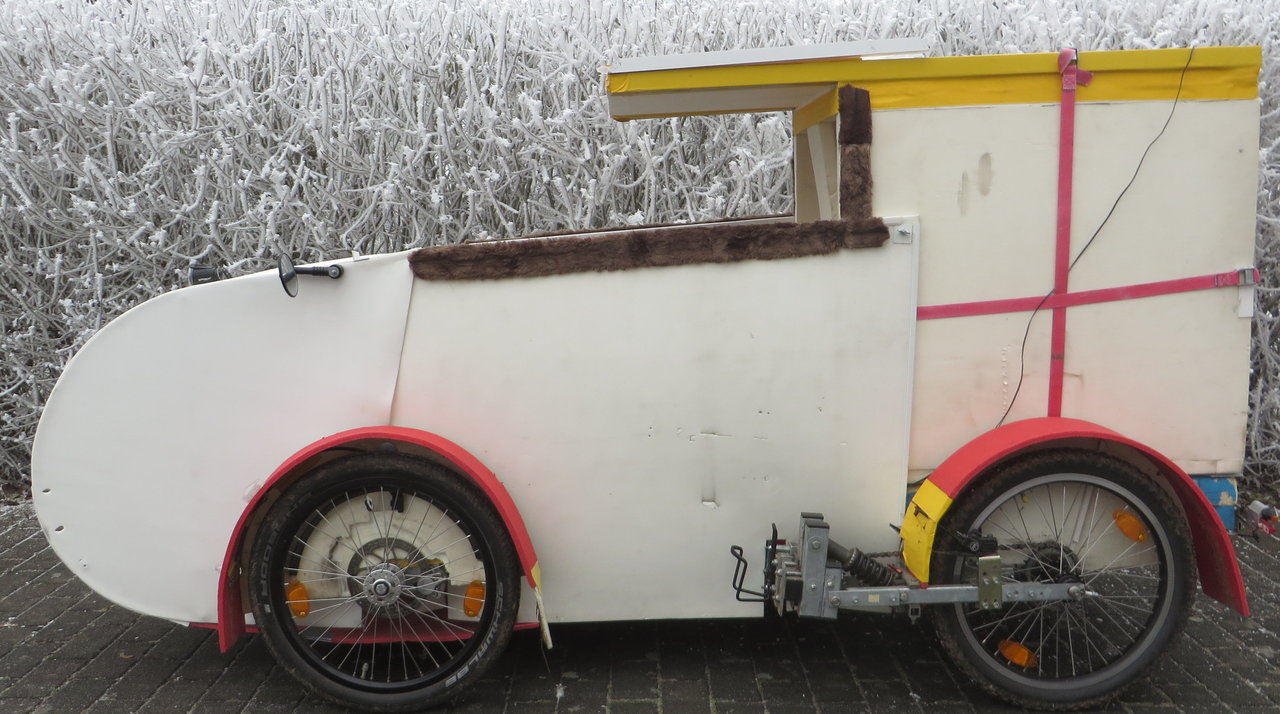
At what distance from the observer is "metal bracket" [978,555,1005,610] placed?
2.68m

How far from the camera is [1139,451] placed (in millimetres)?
2771

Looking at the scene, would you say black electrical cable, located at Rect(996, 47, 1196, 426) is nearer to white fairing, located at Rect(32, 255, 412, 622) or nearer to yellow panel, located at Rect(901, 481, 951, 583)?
yellow panel, located at Rect(901, 481, 951, 583)

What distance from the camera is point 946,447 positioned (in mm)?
2883

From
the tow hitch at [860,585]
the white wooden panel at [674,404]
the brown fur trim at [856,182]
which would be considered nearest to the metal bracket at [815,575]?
the tow hitch at [860,585]

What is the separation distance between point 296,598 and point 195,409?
25.5 inches

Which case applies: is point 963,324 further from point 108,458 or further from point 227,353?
point 108,458

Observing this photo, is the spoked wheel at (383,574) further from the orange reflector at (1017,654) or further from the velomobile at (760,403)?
the orange reflector at (1017,654)

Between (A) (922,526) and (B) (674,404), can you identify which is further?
(B) (674,404)

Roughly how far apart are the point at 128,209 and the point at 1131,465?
15.8ft

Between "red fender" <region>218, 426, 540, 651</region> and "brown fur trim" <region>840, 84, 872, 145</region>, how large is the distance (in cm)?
145

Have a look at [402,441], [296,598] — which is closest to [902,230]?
[402,441]

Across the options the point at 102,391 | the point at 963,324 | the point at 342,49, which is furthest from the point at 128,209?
the point at 963,324

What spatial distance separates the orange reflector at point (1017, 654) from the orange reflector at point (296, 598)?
213 cm

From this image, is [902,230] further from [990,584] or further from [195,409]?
[195,409]
